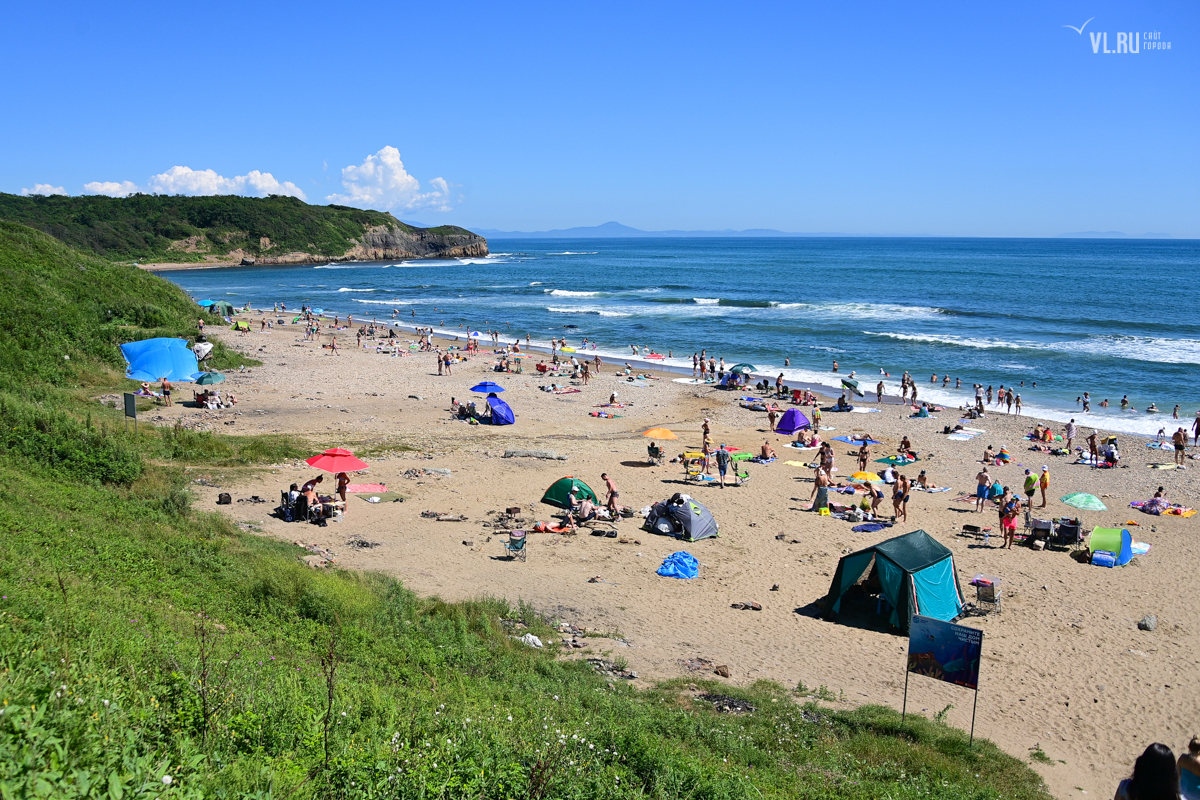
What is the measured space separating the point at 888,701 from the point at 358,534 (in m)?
9.61

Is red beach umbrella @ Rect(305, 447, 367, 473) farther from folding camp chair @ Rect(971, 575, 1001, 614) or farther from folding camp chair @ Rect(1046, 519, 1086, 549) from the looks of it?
folding camp chair @ Rect(1046, 519, 1086, 549)

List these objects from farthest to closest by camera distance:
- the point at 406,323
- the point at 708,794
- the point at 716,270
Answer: the point at 716,270 → the point at 406,323 → the point at 708,794

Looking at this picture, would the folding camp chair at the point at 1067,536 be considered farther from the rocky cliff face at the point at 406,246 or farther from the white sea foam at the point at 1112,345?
the rocky cliff face at the point at 406,246

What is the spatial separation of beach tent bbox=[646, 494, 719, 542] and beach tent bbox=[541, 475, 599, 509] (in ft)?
5.06

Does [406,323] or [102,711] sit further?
[406,323]

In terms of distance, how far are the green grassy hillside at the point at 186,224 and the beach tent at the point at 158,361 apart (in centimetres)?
8246

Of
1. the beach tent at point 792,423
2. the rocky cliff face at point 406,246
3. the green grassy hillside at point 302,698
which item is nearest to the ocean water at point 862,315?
the beach tent at point 792,423

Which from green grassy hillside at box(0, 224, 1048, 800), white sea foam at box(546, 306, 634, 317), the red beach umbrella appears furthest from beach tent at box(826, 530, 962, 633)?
white sea foam at box(546, 306, 634, 317)

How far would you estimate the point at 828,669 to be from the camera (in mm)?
10773

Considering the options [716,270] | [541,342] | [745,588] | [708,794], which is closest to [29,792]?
[708,794]

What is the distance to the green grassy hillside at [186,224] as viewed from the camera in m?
99.0

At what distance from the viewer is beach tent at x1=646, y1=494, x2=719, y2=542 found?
15.8 metres

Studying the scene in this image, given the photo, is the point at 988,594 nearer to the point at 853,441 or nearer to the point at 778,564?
the point at 778,564

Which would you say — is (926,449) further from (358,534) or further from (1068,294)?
(1068,294)
